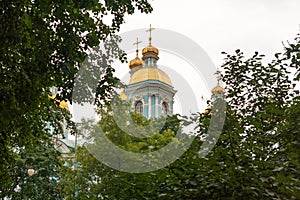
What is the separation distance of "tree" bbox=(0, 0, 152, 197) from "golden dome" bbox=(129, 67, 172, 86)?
90.4ft

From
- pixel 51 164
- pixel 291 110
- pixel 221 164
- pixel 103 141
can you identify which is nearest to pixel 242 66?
pixel 291 110

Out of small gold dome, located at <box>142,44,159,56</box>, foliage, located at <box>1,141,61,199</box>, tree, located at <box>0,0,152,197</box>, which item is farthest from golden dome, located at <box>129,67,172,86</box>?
tree, located at <box>0,0,152,197</box>

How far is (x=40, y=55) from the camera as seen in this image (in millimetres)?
5828

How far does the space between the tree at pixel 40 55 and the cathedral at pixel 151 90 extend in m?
27.2

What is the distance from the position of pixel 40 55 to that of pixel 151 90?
29.7m

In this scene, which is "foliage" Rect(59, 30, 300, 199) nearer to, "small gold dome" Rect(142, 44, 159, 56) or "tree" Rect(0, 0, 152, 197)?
"tree" Rect(0, 0, 152, 197)

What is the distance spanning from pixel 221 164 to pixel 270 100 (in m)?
3.07

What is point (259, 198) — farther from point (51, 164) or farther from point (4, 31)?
point (51, 164)

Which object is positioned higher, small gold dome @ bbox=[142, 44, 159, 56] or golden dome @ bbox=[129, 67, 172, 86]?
small gold dome @ bbox=[142, 44, 159, 56]

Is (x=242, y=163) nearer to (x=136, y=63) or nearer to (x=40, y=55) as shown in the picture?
(x=40, y=55)

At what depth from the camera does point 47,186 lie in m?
14.6

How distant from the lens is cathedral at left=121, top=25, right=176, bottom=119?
35.4 m

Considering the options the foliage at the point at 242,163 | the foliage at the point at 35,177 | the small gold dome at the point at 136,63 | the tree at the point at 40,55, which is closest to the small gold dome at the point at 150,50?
the small gold dome at the point at 136,63

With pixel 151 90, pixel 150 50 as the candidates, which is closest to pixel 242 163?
pixel 151 90
